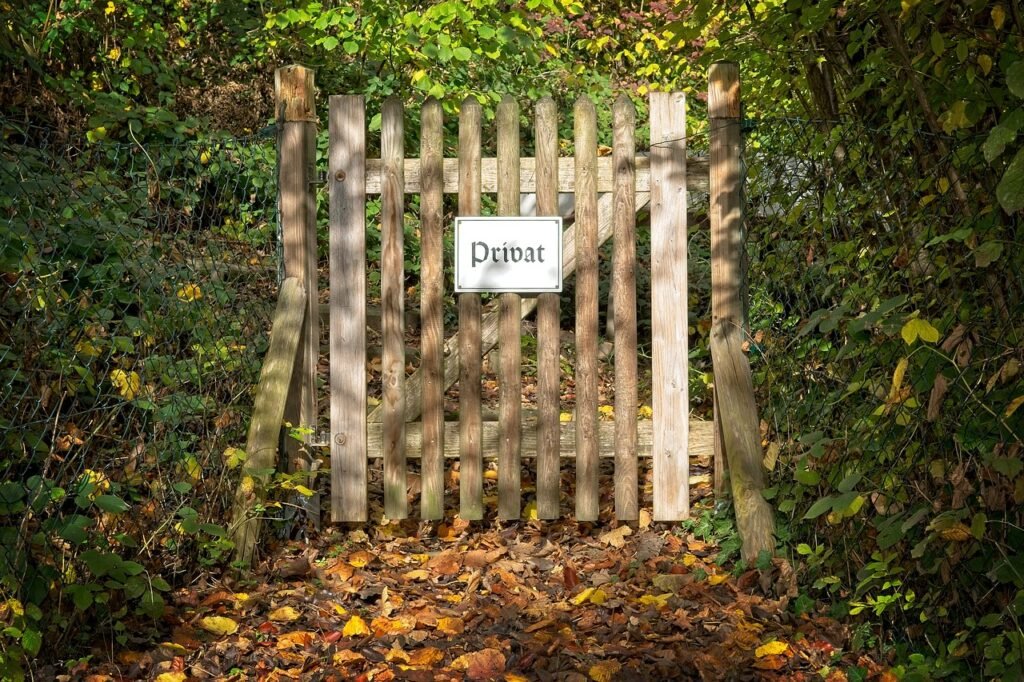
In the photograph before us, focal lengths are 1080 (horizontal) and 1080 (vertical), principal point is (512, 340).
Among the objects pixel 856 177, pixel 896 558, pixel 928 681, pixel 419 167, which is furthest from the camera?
pixel 419 167

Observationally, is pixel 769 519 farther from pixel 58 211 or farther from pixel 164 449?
pixel 58 211

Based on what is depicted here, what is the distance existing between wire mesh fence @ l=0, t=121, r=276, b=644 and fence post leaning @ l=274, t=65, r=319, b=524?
289 millimetres

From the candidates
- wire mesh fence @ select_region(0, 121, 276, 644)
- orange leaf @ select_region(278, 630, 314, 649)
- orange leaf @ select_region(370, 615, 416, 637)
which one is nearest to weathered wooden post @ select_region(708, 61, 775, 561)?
orange leaf @ select_region(370, 615, 416, 637)

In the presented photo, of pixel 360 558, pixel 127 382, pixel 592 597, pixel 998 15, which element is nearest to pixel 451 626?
pixel 592 597

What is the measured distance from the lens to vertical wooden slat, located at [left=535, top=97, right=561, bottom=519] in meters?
4.71

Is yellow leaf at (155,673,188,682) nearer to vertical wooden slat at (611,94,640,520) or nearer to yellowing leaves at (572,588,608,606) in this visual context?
yellowing leaves at (572,588,608,606)

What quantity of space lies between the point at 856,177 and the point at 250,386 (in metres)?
2.81

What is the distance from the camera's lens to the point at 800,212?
4406 millimetres

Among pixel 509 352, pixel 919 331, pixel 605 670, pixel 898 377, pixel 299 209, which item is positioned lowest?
pixel 605 670

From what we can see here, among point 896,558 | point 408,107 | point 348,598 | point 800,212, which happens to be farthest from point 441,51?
point 896,558

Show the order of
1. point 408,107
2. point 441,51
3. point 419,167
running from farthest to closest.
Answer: point 408,107 < point 441,51 < point 419,167

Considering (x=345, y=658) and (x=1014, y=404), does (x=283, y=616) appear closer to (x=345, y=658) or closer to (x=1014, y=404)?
(x=345, y=658)

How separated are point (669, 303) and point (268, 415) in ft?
5.95

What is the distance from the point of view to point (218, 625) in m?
3.90
